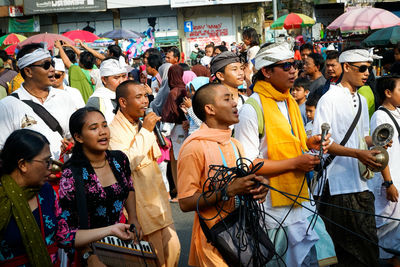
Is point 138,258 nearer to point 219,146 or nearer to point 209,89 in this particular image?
point 219,146

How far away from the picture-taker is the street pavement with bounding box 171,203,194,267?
6.36 meters

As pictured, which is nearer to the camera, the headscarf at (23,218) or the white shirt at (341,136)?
the headscarf at (23,218)

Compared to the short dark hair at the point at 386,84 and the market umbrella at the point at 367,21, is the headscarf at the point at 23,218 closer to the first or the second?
the short dark hair at the point at 386,84

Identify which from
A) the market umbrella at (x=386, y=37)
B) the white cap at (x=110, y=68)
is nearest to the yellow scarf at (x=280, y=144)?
the white cap at (x=110, y=68)

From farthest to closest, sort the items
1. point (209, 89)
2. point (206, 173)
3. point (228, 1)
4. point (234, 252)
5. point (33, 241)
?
1. point (228, 1)
2. point (209, 89)
3. point (206, 173)
4. point (234, 252)
5. point (33, 241)

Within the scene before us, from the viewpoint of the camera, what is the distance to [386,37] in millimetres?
12555

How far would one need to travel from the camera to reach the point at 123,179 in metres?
3.92

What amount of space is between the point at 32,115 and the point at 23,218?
1976mm

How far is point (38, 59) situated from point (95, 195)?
6.72 feet

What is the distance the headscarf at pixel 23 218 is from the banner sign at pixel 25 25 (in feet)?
114

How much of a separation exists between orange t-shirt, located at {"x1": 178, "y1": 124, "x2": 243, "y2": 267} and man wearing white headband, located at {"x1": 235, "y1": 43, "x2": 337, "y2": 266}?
540 millimetres

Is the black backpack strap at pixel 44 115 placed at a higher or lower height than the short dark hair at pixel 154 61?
lower

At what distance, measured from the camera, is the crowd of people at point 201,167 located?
3318 millimetres

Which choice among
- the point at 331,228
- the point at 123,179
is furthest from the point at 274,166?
the point at 331,228
